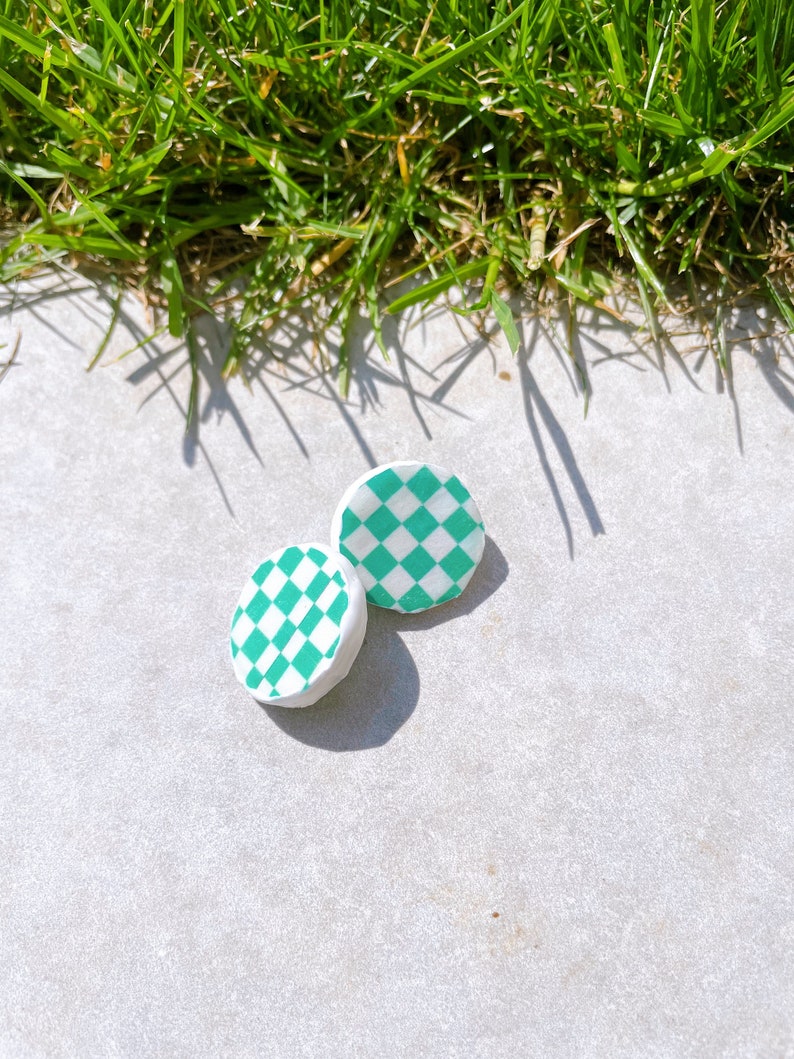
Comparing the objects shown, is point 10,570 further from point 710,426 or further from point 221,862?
point 710,426

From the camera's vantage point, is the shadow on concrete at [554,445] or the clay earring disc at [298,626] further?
the shadow on concrete at [554,445]

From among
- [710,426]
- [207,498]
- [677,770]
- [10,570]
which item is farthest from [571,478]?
[10,570]

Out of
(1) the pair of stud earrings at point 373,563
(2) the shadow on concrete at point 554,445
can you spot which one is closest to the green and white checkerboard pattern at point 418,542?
(1) the pair of stud earrings at point 373,563

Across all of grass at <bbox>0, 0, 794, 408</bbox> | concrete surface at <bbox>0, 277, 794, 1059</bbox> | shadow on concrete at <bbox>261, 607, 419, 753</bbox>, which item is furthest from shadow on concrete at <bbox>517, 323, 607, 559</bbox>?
shadow on concrete at <bbox>261, 607, 419, 753</bbox>

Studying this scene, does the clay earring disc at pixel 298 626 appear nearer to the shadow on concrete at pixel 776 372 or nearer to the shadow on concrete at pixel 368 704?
the shadow on concrete at pixel 368 704

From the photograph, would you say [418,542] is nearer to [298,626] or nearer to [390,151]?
[298,626]

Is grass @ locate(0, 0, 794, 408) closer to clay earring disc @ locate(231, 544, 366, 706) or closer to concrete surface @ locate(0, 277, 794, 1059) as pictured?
concrete surface @ locate(0, 277, 794, 1059)

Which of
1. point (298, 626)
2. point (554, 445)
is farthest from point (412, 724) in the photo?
point (554, 445)
